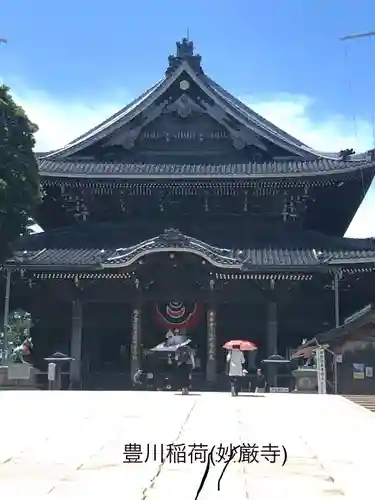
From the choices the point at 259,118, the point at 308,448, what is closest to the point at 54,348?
the point at 259,118

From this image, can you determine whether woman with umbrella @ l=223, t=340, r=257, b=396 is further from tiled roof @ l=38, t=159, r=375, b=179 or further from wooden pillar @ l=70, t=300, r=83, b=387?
tiled roof @ l=38, t=159, r=375, b=179

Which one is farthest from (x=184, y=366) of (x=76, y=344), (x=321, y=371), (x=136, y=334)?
(x=76, y=344)

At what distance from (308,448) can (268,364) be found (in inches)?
597

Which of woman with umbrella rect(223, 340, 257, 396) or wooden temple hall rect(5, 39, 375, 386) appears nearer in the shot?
woman with umbrella rect(223, 340, 257, 396)

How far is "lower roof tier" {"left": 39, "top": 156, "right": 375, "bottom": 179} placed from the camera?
2736cm

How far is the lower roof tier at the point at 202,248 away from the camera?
2517cm

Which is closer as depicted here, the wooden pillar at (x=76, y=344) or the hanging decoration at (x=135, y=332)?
the wooden pillar at (x=76, y=344)

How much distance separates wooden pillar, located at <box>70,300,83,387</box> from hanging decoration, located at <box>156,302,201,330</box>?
10.2 feet

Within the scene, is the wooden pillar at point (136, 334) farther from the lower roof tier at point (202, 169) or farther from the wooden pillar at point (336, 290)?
the wooden pillar at point (336, 290)

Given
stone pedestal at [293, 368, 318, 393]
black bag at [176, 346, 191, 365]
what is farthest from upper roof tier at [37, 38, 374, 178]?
stone pedestal at [293, 368, 318, 393]

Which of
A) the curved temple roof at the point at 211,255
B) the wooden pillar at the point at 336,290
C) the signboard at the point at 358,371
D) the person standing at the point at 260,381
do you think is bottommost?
the person standing at the point at 260,381

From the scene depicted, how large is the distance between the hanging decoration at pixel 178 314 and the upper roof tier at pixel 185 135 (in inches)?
245

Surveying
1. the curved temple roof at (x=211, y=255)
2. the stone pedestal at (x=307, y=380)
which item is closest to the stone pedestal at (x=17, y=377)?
the curved temple roof at (x=211, y=255)

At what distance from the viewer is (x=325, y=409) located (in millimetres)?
15180
